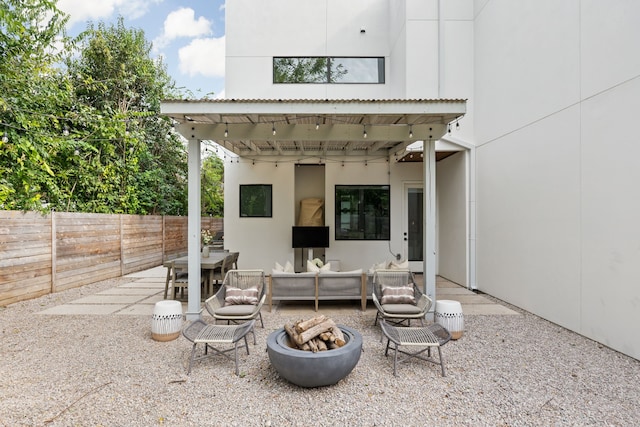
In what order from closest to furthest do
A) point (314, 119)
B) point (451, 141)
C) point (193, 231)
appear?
point (193, 231), point (314, 119), point (451, 141)

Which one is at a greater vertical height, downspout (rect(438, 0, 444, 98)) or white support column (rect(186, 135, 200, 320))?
downspout (rect(438, 0, 444, 98))

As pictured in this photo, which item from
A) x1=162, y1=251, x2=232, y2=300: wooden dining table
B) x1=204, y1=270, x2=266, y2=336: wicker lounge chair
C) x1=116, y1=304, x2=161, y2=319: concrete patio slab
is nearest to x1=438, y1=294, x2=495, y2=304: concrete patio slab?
x1=204, y1=270, x2=266, y2=336: wicker lounge chair

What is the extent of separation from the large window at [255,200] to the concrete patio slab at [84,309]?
3.44 m

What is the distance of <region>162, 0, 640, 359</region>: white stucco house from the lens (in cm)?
370

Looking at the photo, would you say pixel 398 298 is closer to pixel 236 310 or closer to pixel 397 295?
pixel 397 295

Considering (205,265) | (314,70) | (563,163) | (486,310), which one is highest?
(314,70)

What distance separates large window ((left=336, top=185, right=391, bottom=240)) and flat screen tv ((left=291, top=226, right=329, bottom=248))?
2.11ft

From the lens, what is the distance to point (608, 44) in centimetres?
365

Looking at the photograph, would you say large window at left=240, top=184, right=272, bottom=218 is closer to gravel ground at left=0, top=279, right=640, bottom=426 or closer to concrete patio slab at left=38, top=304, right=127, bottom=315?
concrete patio slab at left=38, top=304, right=127, bottom=315

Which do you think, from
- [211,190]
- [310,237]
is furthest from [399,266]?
[211,190]

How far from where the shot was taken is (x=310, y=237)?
291 inches

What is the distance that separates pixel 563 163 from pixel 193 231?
516 cm

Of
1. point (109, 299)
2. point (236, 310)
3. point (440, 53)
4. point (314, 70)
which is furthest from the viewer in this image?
point (314, 70)

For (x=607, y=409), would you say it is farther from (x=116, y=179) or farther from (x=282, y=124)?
(x=116, y=179)
